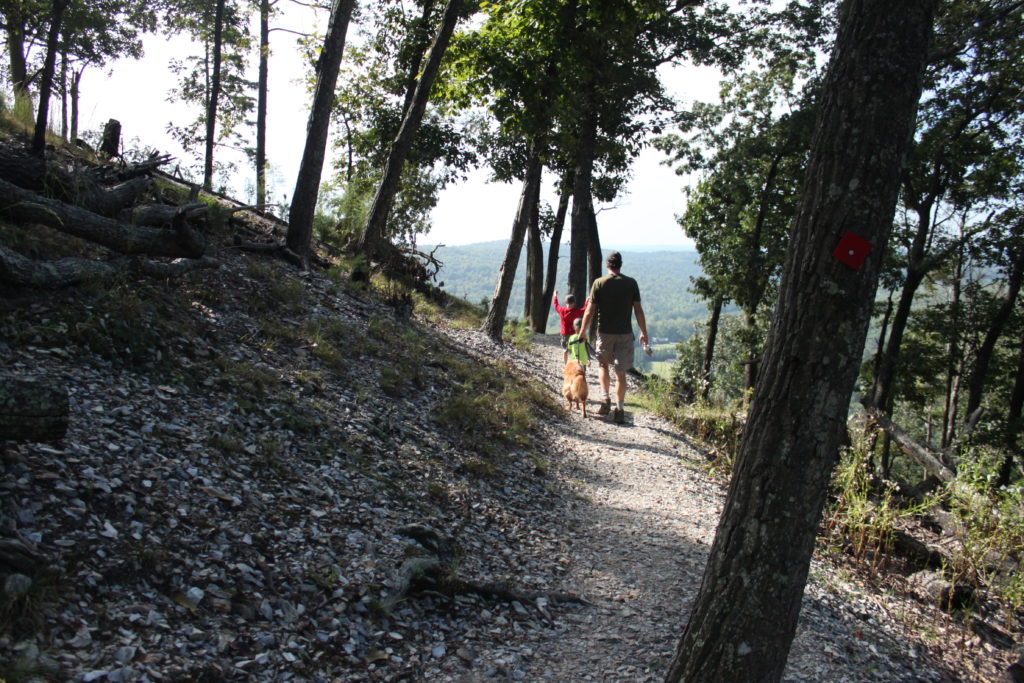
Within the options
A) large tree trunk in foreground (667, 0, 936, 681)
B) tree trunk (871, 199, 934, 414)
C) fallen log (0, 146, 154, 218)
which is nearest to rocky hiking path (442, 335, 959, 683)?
large tree trunk in foreground (667, 0, 936, 681)

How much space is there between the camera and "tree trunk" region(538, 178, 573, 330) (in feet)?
79.3

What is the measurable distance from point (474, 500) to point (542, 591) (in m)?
1.42

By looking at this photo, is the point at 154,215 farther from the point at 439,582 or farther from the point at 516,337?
the point at 516,337

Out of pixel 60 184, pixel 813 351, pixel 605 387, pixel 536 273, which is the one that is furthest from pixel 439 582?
pixel 536 273

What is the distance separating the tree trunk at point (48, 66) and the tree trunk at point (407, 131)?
5.59 m

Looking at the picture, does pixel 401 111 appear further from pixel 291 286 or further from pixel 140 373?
pixel 140 373

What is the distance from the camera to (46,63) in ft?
26.8

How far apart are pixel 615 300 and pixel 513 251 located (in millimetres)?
5203

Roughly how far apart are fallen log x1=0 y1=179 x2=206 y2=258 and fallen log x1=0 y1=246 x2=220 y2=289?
0.98 ft

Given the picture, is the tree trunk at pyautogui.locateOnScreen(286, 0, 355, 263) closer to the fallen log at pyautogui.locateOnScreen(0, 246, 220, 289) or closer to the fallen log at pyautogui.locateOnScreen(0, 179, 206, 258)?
the fallen log at pyautogui.locateOnScreen(0, 179, 206, 258)

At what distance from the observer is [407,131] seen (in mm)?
12875

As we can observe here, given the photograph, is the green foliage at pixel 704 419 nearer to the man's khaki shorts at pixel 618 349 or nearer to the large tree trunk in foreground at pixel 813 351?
the man's khaki shorts at pixel 618 349

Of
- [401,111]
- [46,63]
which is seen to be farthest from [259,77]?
[46,63]

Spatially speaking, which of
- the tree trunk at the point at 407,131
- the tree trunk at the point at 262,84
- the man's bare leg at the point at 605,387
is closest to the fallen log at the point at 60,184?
the tree trunk at the point at 407,131
